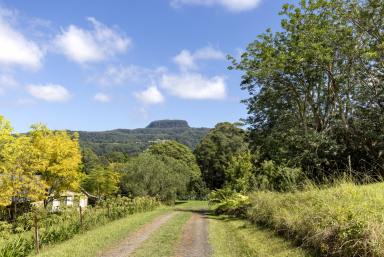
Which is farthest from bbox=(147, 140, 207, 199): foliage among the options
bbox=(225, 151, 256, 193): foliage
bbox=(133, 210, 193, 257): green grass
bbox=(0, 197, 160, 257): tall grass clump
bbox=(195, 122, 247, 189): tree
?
bbox=(133, 210, 193, 257): green grass

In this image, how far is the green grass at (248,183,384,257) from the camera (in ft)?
21.4

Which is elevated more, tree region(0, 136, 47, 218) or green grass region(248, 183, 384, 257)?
tree region(0, 136, 47, 218)

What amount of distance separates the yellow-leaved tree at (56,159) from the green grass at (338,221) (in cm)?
1690

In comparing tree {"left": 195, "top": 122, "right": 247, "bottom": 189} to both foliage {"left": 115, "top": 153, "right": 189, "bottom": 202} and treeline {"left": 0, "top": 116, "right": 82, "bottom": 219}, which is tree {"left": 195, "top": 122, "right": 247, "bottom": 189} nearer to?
foliage {"left": 115, "top": 153, "right": 189, "bottom": 202}

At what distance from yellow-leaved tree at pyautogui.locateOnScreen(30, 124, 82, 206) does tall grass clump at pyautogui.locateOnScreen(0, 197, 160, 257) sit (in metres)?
3.71

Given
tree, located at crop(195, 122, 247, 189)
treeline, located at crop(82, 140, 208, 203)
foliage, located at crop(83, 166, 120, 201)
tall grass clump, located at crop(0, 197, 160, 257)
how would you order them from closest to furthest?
tall grass clump, located at crop(0, 197, 160, 257)
treeline, located at crop(82, 140, 208, 203)
foliage, located at crop(83, 166, 120, 201)
tree, located at crop(195, 122, 247, 189)

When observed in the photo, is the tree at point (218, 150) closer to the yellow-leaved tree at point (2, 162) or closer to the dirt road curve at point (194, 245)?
the yellow-leaved tree at point (2, 162)

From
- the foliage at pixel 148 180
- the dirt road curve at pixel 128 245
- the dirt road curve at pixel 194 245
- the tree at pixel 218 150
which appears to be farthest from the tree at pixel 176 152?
the dirt road curve at pixel 194 245

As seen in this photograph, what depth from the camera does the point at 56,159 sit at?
24.9m

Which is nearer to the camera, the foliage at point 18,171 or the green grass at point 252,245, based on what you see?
the green grass at point 252,245

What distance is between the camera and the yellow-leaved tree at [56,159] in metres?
24.3

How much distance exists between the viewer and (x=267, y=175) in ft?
Answer: 88.2

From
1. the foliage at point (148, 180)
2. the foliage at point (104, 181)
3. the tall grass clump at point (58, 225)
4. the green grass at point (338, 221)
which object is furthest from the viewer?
the foliage at point (104, 181)

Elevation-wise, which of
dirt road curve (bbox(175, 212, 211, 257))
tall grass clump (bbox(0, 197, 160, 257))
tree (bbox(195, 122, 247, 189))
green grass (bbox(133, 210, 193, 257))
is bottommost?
dirt road curve (bbox(175, 212, 211, 257))
